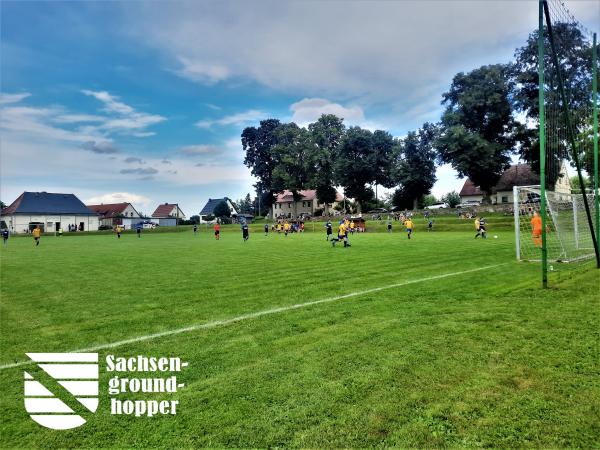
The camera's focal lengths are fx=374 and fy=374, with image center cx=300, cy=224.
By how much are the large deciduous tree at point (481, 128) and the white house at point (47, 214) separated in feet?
264

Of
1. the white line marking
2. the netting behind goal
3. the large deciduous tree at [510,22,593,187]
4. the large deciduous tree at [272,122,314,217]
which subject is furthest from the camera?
the large deciduous tree at [272,122,314,217]

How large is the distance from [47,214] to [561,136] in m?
96.4

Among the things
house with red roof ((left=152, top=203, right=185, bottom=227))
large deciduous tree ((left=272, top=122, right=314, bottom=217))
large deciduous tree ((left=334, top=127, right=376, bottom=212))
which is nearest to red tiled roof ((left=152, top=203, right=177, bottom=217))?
house with red roof ((left=152, top=203, right=185, bottom=227))

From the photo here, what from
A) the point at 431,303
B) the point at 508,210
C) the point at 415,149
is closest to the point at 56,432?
the point at 431,303

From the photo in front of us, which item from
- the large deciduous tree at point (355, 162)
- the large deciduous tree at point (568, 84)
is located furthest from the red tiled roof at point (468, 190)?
the large deciduous tree at point (568, 84)

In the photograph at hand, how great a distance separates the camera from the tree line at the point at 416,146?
169 ft

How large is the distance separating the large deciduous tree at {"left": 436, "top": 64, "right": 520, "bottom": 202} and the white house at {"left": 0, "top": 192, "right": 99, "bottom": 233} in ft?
264

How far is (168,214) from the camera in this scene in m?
120

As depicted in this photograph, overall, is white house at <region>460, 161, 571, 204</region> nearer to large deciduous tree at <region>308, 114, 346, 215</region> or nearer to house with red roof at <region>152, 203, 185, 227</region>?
large deciduous tree at <region>308, 114, 346, 215</region>

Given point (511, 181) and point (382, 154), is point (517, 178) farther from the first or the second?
point (382, 154)

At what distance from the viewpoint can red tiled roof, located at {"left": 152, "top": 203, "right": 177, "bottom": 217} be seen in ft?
393

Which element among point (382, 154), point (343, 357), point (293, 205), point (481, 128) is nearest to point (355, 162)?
point (382, 154)

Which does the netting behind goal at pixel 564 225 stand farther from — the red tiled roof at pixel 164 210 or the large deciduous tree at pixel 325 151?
the red tiled roof at pixel 164 210
